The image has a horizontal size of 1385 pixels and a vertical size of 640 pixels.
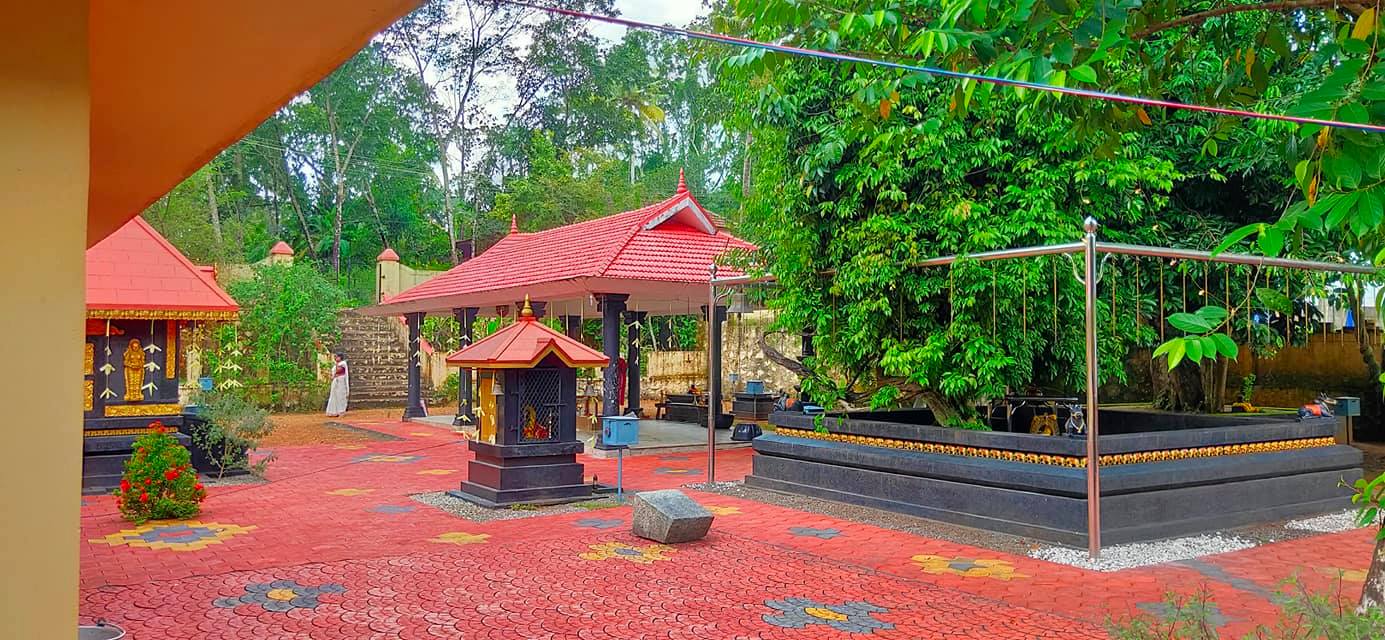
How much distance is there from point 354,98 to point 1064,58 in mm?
35289

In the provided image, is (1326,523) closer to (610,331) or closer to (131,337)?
(610,331)

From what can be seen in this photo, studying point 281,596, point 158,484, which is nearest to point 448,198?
point 158,484

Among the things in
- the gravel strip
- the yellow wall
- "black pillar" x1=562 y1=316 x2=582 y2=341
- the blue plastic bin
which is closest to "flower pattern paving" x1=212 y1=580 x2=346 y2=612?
the gravel strip

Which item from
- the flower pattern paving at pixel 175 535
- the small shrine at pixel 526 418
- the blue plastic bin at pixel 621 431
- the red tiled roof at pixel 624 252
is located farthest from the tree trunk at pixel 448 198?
the flower pattern paving at pixel 175 535

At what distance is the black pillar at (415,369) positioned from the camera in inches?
800

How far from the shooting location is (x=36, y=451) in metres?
1.96

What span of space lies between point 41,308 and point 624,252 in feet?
40.6

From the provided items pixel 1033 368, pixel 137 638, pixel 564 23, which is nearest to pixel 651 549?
pixel 137 638

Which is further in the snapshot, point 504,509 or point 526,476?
point 526,476

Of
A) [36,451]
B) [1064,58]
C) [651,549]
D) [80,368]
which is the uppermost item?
[1064,58]

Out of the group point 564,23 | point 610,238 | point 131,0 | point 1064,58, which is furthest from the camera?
point 564,23

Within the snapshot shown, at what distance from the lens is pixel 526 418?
9992 millimetres

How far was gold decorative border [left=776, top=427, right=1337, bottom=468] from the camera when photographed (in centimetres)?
802

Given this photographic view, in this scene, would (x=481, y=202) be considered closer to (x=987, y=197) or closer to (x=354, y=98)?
(x=354, y=98)
